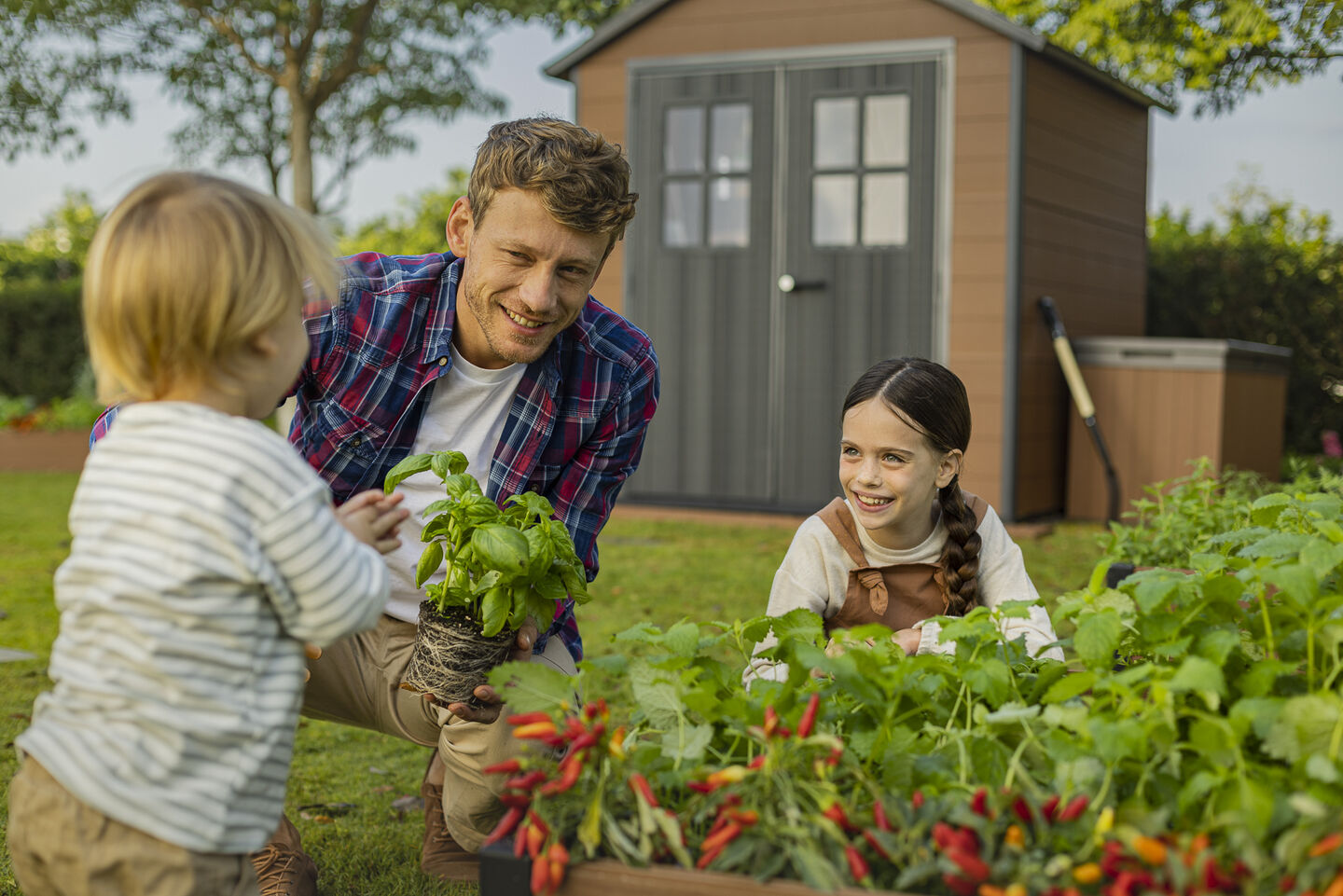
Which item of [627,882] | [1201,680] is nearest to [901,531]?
[1201,680]

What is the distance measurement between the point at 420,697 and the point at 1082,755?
1.47 metres

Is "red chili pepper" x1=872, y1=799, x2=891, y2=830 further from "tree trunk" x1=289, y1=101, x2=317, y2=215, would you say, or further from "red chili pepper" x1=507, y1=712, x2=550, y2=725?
"tree trunk" x1=289, y1=101, x2=317, y2=215

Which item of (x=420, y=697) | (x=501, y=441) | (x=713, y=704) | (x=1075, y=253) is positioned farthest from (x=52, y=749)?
(x=1075, y=253)

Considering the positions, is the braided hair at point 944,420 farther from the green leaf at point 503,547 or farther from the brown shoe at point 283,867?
the brown shoe at point 283,867

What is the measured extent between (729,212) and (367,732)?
5.08 meters

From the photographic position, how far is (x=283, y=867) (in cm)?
239

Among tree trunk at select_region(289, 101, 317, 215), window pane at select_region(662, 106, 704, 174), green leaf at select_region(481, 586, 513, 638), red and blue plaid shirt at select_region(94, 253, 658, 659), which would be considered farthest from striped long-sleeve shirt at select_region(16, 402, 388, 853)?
tree trunk at select_region(289, 101, 317, 215)

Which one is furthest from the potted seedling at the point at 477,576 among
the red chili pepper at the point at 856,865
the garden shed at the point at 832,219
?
the garden shed at the point at 832,219

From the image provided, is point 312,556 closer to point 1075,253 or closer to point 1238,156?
point 1075,253

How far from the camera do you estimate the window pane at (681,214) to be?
8156 millimetres

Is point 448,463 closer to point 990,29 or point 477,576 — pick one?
point 477,576

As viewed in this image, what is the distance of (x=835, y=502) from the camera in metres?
2.68

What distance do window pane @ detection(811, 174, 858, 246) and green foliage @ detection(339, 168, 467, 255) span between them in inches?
439

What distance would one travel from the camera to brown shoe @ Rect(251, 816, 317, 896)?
2.38m
